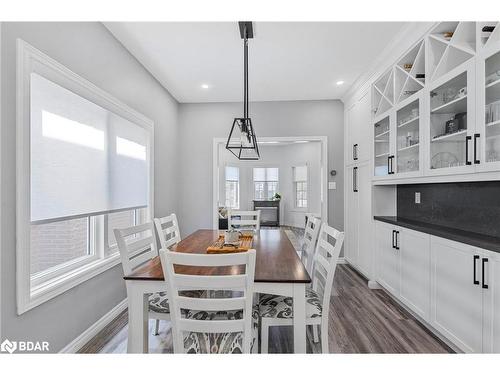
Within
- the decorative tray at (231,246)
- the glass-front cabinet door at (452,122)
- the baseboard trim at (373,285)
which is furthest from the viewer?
the baseboard trim at (373,285)

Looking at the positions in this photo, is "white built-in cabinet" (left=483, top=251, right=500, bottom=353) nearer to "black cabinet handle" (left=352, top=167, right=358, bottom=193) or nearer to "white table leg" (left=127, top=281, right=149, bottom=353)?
"white table leg" (left=127, top=281, right=149, bottom=353)

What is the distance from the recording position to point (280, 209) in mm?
8555

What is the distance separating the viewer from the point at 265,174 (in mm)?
8664

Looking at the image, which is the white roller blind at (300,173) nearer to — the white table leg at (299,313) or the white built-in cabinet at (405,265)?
the white built-in cabinet at (405,265)

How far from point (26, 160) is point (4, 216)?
0.34 m

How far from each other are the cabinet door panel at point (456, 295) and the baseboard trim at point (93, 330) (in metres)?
2.77

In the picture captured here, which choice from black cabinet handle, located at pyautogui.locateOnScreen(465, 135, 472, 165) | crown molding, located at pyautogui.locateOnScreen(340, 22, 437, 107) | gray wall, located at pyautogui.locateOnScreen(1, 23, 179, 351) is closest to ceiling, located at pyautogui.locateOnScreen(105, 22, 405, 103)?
crown molding, located at pyautogui.locateOnScreen(340, 22, 437, 107)

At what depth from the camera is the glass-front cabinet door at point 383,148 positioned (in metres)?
2.95

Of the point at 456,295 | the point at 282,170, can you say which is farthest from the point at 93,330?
the point at 282,170

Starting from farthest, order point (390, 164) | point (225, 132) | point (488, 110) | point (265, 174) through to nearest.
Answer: point (265, 174)
point (225, 132)
point (390, 164)
point (488, 110)

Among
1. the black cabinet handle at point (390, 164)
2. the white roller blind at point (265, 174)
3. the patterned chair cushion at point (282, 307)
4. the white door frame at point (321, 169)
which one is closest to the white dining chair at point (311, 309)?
the patterned chair cushion at point (282, 307)

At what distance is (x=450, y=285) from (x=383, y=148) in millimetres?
1721

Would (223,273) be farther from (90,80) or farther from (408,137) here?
(408,137)

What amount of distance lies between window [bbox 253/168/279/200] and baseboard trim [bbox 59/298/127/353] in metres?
6.29
